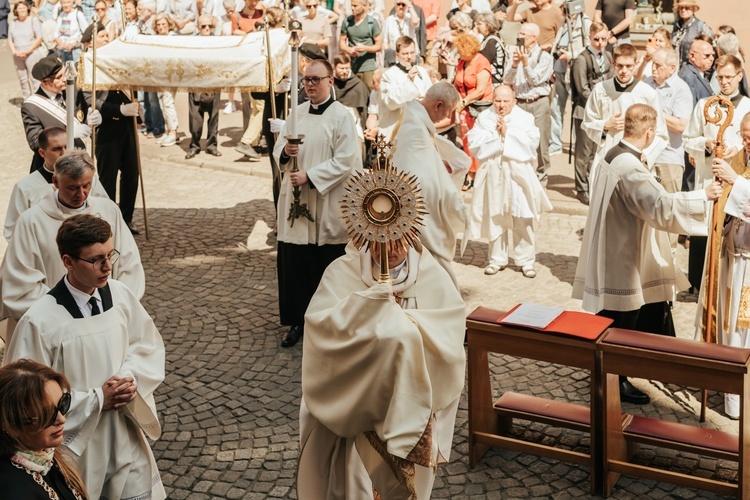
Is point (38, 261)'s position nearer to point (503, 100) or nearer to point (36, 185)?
point (36, 185)

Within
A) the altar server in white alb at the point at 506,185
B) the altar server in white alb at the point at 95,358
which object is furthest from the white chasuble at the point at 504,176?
the altar server in white alb at the point at 95,358

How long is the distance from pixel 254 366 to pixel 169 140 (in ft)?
29.8

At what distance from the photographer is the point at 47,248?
5.84 meters

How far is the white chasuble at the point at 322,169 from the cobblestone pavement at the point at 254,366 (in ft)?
3.21

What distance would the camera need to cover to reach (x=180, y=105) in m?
19.5

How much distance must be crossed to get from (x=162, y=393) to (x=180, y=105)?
1279cm

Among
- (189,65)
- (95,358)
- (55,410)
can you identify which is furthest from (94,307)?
(189,65)

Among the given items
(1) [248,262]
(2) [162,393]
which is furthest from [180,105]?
(2) [162,393]

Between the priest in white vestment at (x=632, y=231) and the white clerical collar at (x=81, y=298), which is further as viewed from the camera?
the priest in white vestment at (x=632, y=231)

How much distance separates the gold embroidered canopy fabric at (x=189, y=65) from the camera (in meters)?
9.93

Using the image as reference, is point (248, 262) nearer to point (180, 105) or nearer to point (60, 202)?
point (60, 202)

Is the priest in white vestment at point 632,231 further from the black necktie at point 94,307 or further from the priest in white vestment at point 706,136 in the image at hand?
the black necktie at point 94,307

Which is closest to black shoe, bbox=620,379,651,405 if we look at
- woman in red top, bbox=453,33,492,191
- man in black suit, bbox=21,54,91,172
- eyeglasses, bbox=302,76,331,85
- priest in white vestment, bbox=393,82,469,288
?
priest in white vestment, bbox=393,82,469,288

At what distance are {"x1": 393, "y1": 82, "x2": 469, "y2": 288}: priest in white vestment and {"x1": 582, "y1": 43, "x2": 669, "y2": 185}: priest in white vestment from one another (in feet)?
10.4
